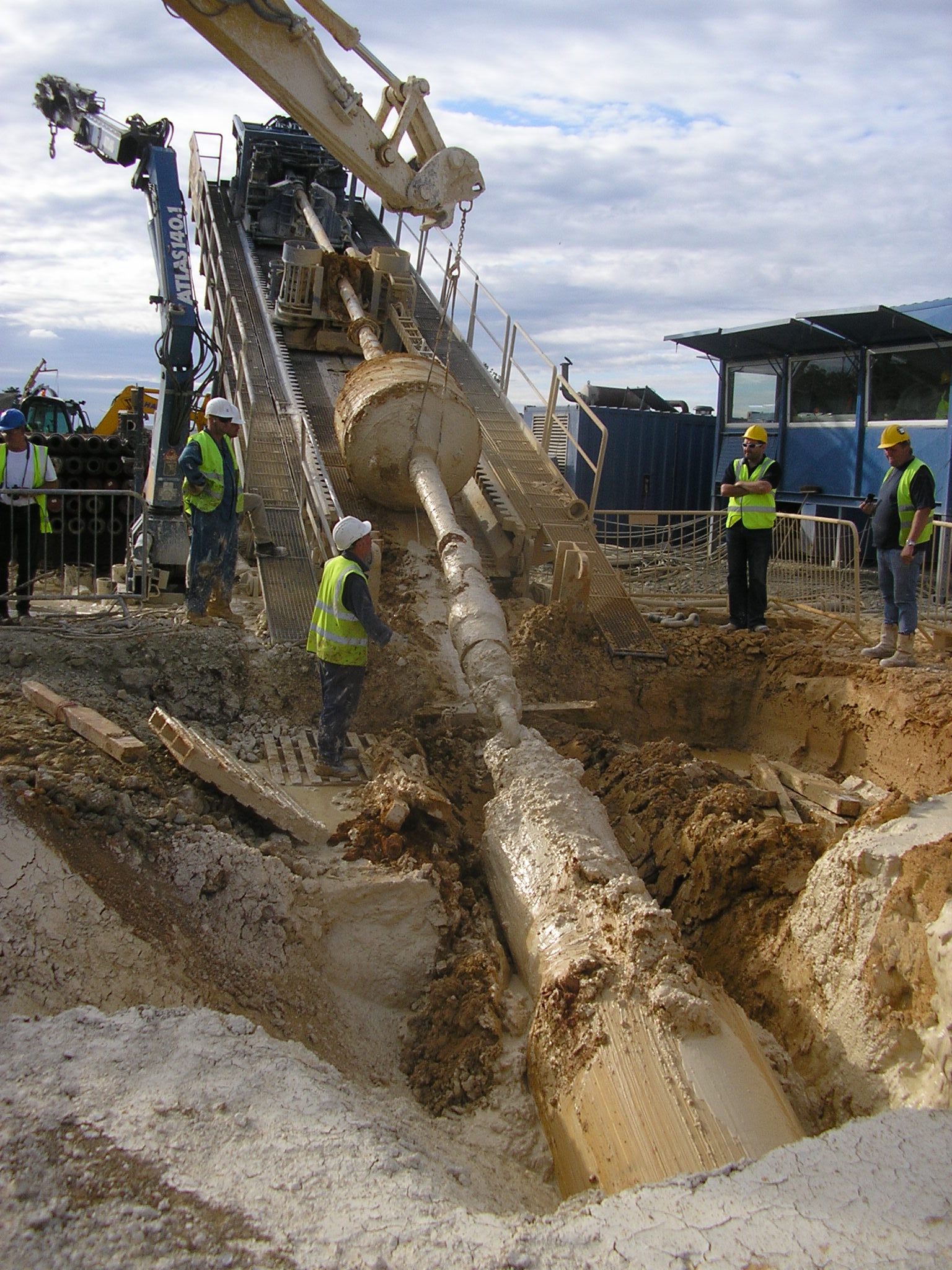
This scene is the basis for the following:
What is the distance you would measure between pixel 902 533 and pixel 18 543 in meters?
7.03

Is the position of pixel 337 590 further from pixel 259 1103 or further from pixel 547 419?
pixel 547 419

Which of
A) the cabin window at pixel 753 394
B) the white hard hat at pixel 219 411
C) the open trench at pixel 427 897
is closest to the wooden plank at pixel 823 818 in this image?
the open trench at pixel 427 897

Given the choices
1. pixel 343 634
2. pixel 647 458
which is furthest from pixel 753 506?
pixel 647 458

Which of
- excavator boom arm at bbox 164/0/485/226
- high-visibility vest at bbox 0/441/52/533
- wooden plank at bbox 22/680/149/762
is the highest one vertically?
excavator boom arm at bbox 164/0/485/226

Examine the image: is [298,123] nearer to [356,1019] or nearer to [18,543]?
[18,543]

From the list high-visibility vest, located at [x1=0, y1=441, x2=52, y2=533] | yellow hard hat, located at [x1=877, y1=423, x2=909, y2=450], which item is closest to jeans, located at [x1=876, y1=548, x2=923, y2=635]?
yellow hard hat, located at [x1=877, y1=423, x2=909, y2=450]

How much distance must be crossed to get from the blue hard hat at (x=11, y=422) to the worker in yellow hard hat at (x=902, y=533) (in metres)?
6.69

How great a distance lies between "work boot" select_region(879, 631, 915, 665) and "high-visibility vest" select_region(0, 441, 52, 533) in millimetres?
6612

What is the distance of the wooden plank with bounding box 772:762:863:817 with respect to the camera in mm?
5930

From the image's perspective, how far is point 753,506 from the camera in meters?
8.54

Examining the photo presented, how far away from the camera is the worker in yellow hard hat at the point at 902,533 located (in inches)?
294

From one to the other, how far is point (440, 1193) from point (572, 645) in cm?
556

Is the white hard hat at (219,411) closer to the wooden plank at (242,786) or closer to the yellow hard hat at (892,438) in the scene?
the wooden plank at (242,786)

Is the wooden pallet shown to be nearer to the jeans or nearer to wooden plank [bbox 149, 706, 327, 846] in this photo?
wooden plank [bbox 149, 706, 327, 846]
